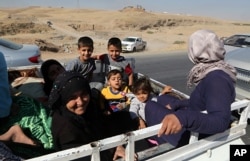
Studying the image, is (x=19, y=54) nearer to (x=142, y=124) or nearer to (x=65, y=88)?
(x=142, y=124)

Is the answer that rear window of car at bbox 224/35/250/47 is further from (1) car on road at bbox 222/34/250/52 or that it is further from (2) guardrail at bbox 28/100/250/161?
(2) guardrail at bbox 28/100/250/161

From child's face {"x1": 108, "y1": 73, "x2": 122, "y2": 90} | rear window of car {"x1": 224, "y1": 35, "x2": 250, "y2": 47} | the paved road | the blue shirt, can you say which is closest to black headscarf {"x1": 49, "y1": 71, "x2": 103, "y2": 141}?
the blue shirt

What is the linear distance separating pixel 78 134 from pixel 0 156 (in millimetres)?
615

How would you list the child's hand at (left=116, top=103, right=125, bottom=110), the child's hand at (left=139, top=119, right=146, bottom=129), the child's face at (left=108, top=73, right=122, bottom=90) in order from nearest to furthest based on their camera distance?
the child's hand at (left=139, top=119, right=146, bottom=129), the child's hand at (left=116, top=103, right=125, bottom=110), the child's face at (left=108, top=73, right=122, bottom=90)

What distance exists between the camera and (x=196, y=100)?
2.71 meters

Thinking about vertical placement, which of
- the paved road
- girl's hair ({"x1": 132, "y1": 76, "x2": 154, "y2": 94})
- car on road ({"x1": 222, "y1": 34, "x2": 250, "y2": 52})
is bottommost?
the paved road

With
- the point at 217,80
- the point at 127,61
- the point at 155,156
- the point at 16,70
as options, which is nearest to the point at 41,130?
the point at 155,156

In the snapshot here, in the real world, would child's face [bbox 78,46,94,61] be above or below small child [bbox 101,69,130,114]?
above

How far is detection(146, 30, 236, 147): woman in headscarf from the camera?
223 centimetres

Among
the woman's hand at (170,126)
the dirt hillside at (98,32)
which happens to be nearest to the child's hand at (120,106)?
the woman's hand at (170,126)

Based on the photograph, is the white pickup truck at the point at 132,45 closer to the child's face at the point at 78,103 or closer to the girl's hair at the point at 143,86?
the girl's hair at the point at 143,86

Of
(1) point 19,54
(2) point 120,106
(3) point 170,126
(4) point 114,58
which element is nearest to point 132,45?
(1) point 19,54

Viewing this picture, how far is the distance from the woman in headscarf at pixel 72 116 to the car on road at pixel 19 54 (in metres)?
5.00

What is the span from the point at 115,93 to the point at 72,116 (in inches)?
74.5
